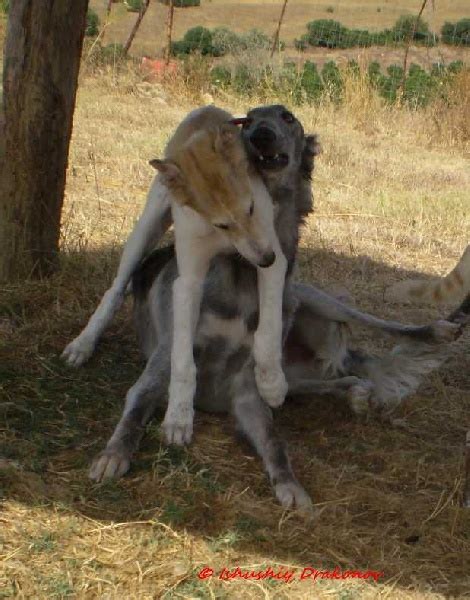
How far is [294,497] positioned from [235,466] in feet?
1.31

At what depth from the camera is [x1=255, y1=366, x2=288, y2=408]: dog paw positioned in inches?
182

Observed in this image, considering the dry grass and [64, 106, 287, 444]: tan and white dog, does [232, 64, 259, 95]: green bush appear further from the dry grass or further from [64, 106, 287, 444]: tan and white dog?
[64, 106, 287, 444]: tan and white dog

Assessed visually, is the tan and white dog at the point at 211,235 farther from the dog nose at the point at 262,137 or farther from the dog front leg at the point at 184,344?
the dog nose at the point at 262,137

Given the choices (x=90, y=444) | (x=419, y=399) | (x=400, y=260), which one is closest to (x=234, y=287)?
(x=90, y=444)

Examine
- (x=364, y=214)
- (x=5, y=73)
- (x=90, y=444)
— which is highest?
(x=5, y=73)

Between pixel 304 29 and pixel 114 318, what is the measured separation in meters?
26.6

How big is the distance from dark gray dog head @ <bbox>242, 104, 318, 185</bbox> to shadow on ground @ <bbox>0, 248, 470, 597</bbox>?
126cm

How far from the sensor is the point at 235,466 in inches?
176

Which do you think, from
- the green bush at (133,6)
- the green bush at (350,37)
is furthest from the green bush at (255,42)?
→ the green bush at (133,6)

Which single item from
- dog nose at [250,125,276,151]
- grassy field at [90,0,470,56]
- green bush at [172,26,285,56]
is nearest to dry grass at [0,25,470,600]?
dog nose at [250,125,276,151]

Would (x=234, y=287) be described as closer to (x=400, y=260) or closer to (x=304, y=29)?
(x=400, y=260)

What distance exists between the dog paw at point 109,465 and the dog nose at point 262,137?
153 cm

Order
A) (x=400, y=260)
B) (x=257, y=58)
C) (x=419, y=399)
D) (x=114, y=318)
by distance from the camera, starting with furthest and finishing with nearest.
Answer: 1. (x=257, y=58)
2. (x=400, y=260)
3. (x=114, y=318)
4. (x=419, y=399)

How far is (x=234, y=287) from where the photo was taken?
16.0 ft
